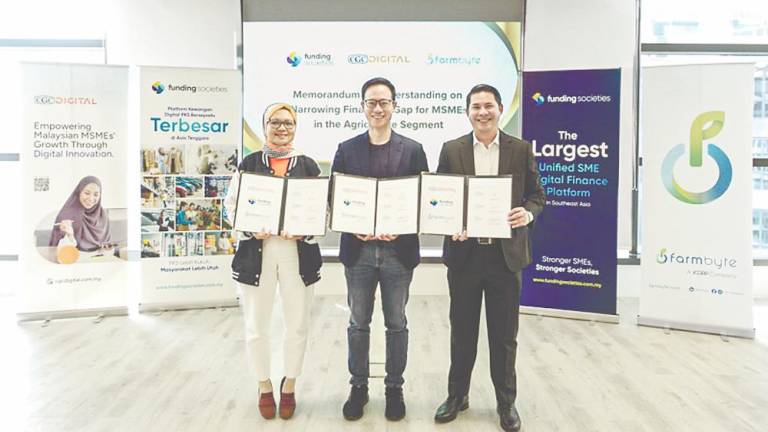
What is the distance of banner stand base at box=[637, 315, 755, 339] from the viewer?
15.1 ft

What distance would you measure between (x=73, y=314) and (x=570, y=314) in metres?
4.12

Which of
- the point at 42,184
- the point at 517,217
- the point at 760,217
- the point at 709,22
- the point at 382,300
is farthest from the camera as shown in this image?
the point at 760,217

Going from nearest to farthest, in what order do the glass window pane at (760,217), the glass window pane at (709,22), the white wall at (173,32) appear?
the white wall at (173,32) → the glass window pane at (709,22) → the glass window pane at (760,217)

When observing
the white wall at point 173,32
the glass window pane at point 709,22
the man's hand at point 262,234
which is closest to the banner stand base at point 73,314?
the white wall at point 173,32

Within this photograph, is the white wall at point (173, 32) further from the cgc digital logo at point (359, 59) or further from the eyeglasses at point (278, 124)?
the eyeglasses at point (278, 124)

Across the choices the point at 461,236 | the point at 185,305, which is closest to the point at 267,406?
the point at 461,236

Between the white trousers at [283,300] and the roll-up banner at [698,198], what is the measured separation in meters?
3.16

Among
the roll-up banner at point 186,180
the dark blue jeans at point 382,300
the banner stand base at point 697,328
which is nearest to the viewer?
the dark blue jeans at point 382,300

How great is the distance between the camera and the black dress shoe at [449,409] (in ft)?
9.82

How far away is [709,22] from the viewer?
6.03m

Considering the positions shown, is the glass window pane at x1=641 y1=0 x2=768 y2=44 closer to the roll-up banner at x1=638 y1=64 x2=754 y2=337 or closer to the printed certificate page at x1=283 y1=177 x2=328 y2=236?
the roll-up banner at x1=638 y1=64 x2=754 y2=337

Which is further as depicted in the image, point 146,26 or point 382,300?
point 146,26

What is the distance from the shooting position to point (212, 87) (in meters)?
5.31

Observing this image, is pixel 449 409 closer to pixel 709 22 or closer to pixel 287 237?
pixel 287 237
